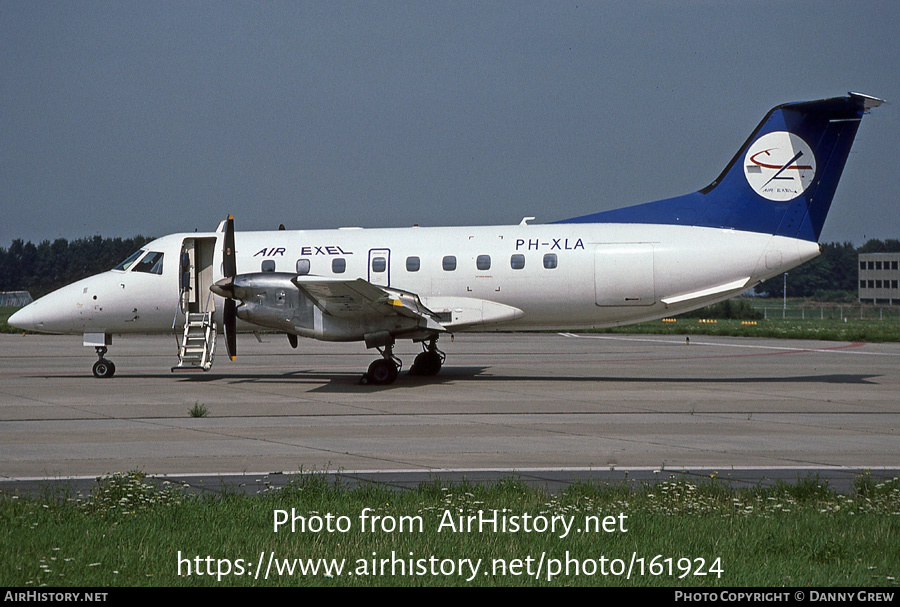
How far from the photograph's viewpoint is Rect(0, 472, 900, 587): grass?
20.2ft

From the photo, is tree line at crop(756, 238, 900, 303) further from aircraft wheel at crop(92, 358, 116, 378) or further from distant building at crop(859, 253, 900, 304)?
aircraft wheel at crop(92, 358, 116, 378)

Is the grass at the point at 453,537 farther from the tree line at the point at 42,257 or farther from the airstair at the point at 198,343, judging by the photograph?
the tree line at the point at 42,257

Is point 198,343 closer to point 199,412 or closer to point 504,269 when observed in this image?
point 199,412

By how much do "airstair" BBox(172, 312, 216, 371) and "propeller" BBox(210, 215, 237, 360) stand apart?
0.69m

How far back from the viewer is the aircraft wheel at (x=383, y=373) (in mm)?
19734

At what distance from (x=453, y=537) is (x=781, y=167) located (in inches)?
592

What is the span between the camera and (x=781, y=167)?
19281 millimetres

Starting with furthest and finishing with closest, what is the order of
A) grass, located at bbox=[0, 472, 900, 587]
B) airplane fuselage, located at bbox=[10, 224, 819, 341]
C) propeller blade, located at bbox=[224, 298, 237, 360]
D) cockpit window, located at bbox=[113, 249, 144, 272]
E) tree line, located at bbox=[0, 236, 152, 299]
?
tree line, located at bbox=[0, 236, 152, 299]
cockpit window, located at bbox=[113, 249, 144, 272]
propeller blade, located at bbox=[224, 298, 237, 360]
airplane fuselage, located at bbox=[10, 224, 819, 341]
grass, located at bbox=[0, 472, 900, 587]

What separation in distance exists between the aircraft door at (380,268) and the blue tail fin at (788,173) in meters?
7.08

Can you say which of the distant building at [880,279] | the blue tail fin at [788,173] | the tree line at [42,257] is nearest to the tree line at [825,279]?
the distant building at [880,279]

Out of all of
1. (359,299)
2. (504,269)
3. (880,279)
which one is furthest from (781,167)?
(880,279)

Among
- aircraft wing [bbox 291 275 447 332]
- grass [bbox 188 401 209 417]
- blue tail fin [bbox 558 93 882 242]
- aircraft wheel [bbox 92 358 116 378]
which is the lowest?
grass [bbox 188 401 209 417]

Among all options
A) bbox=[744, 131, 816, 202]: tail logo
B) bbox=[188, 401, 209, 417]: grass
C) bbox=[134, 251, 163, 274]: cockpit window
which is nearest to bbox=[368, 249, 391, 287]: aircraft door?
bbox=[134, 251, 163, 274]: cockpit window
